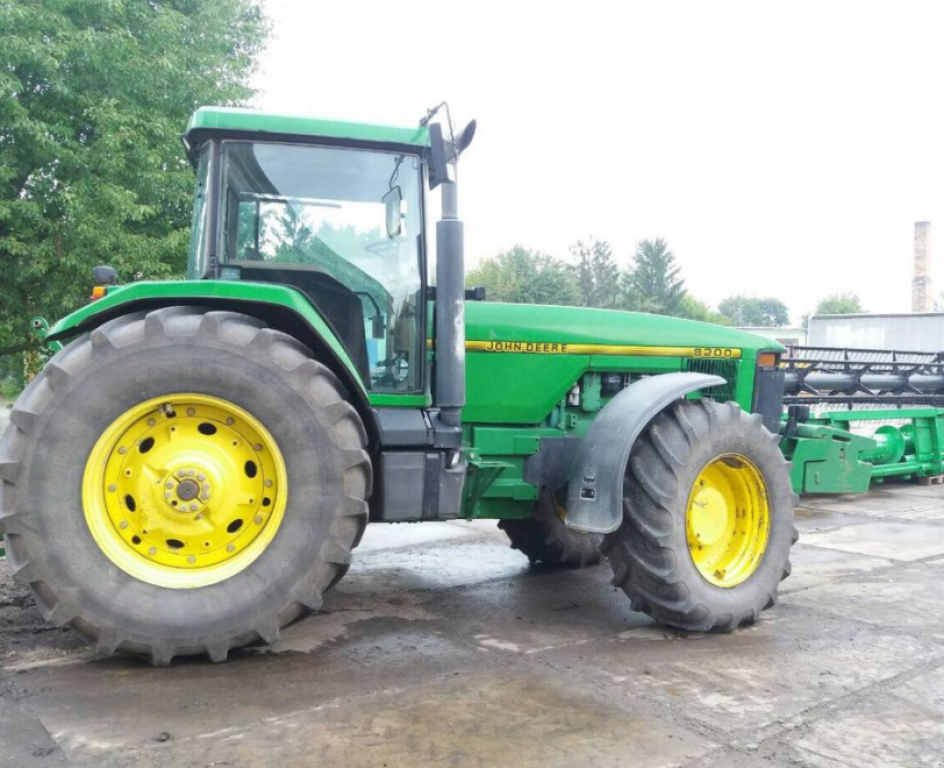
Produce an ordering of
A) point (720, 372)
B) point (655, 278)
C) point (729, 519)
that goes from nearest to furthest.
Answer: point (729, 519) → point (720, 372) → point (655, 278)

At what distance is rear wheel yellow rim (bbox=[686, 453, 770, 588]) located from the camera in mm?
5039

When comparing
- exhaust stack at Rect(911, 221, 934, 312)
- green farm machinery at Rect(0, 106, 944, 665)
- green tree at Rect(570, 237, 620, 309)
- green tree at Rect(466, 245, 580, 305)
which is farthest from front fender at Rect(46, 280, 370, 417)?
green tree at Rect(570, 237, 620, 309)

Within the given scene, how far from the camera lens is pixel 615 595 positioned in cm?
566

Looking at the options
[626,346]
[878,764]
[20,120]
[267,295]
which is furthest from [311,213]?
[20,120]

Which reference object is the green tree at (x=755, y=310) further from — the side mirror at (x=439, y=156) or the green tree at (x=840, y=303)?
the side mirror at (x=439, y=156)

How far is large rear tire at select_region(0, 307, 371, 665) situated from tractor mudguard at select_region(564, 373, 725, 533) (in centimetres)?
119

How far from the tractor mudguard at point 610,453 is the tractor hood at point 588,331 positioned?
57 cm

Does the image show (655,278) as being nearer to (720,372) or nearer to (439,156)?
(720,372)

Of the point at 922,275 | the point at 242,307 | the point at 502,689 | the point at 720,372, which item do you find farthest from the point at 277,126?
the point at 922,275

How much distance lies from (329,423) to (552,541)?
2678 millimetres

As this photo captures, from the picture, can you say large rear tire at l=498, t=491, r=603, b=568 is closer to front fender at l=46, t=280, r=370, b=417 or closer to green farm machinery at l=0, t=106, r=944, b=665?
green farm machinery at l=0, t=106, r=944, b=665

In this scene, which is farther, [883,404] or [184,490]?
[883,404]

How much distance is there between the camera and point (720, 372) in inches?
234

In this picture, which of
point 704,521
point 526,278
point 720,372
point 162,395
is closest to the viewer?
point 162,395
